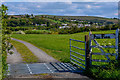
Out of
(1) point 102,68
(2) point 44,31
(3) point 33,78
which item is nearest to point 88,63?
(1) point 102,68

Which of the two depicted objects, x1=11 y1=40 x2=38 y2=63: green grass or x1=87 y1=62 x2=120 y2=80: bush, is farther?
x1=11 y1=40 x2=38 y2=63: green grass

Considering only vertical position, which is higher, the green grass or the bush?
the bush

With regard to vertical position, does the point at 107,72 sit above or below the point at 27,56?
above

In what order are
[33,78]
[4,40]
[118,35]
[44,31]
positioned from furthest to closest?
[44,31] → [118,35] → [33,78] → [4,40]

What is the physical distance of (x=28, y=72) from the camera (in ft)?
27.1

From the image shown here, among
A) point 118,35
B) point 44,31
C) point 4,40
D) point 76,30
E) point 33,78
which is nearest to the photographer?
point 4,40

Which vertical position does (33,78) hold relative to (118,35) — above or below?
below

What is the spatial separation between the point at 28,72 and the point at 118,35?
3.90 m

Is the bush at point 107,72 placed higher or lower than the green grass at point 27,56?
higher

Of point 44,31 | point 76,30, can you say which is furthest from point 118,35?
Result: point 44,31

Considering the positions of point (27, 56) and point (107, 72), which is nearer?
point (107, 72)

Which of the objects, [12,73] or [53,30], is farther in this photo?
[53,30]

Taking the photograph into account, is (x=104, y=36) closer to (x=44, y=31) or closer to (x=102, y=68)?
(x=102, y=68)

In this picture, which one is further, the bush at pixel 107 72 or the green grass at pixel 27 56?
the green grass at pixel 27 56
